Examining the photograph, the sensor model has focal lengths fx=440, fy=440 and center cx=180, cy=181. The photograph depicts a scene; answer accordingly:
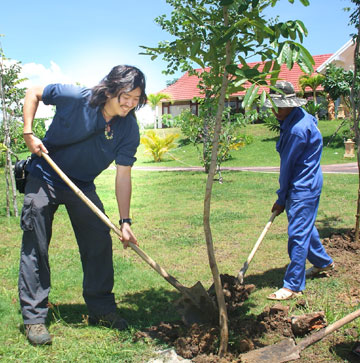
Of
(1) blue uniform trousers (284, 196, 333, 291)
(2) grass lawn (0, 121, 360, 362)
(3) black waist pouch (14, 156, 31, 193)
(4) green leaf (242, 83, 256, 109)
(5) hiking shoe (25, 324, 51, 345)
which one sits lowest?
(2) grass lawn (0, 121, 360, 362)

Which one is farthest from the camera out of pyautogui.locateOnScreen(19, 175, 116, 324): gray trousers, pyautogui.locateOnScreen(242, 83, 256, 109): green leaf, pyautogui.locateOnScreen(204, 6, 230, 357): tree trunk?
pyautogui.locateOnScreen(19, 175, 116, 324): gray trousers

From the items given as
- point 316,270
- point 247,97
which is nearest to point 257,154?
point 316,270

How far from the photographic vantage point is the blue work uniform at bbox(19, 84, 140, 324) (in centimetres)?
309

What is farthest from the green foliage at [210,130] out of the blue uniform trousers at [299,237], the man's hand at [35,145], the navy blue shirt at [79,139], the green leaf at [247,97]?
the green leaf at [247,97]

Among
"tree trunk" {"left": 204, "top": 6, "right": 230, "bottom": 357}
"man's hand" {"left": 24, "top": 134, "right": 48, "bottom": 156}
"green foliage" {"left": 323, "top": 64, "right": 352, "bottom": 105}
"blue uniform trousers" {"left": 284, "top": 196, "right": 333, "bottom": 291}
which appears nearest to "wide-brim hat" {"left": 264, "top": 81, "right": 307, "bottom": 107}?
"blue uniform trousers" {"left": 284, "top": 196, "right": 333, "bottom": 291}

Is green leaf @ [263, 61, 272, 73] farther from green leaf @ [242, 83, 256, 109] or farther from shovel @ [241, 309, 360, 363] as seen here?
shovel @ [241, 309, 360, 363]

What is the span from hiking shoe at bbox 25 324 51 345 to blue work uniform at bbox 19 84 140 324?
38 mm

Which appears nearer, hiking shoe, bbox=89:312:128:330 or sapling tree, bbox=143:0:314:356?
sapling tree, bbox=143:0:314:356

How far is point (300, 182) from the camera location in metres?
3.79

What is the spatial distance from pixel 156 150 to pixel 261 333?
15.6 meters

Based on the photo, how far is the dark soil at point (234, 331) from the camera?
287cm

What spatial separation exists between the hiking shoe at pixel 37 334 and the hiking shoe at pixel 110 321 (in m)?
0.42

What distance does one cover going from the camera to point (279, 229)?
21.5ft

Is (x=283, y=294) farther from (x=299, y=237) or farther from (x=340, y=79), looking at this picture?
(x=340, y=79)
